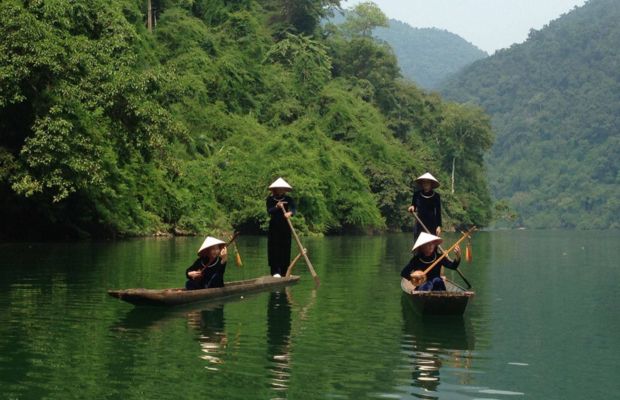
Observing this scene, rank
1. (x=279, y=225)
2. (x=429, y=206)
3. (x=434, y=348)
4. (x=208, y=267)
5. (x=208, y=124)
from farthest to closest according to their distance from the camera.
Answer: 1. (x=208, y=124)
2. (x=279, y=225)
3. (x=429, y=206)
4. (x=208, y=267)
5. (x=434, y=348)

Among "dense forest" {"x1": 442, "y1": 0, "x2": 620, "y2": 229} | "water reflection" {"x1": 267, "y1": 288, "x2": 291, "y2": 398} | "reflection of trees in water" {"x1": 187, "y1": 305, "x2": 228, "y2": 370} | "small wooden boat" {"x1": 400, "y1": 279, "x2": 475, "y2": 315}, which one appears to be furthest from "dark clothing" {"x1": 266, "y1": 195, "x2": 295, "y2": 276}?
"dense forest" {"x1": 442, "y1": 0, "x2": 620, "y2": 229}

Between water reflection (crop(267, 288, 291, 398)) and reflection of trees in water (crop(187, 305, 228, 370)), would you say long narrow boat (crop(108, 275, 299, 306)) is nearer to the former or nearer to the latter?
reflection of trees in water (crop(187, 305, 228, 370))

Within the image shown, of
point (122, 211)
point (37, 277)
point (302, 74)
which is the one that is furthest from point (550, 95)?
point (37, 277)

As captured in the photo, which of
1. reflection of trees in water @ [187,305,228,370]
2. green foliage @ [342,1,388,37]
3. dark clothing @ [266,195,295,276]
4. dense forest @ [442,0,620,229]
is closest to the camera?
reflection of trees in water @ [187,305,228,370]

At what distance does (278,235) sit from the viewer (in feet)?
55.9

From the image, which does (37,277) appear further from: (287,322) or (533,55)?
(533,55)

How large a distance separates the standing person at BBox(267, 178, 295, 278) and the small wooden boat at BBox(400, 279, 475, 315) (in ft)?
14.4

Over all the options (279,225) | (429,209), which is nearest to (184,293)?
(279,225)

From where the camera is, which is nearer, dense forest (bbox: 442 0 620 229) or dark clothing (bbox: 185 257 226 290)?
dark clothing (bbox: 185 257 226 290)

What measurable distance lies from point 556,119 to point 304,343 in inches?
5351

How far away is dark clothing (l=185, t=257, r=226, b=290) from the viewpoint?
13820 mm

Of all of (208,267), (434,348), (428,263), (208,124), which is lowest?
(434,348)

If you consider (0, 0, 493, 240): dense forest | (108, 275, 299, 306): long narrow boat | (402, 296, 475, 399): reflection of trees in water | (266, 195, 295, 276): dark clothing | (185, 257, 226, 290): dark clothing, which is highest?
(0, 0, 493, 240): dense forest

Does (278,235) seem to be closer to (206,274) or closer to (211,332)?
(206,274)
